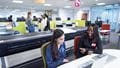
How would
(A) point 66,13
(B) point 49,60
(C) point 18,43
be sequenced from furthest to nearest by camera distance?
1. (A) point 66,13
2. (C) point 18,43
3. (B) point 49,60

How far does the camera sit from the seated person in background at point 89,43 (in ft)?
8.41

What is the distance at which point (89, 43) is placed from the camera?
8.79 ft

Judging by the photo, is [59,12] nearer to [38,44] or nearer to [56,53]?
[38,44]

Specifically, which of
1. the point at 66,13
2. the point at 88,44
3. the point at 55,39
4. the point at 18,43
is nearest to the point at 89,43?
the point at 88,44

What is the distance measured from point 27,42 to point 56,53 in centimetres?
139

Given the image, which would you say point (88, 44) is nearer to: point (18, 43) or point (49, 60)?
point (49, 60)

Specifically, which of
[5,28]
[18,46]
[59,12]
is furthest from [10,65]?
[59,12]

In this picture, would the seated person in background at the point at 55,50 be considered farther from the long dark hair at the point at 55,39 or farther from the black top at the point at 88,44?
the black top at the point at 88,44

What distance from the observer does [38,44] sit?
3539 mm

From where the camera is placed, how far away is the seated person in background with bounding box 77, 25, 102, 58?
8.41ft

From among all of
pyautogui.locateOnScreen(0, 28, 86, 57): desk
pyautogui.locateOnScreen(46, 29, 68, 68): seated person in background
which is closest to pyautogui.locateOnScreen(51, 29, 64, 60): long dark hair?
pyautogui.locateOnScreen(46, 29, 68, 68): seated person in background

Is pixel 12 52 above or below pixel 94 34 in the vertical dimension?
below

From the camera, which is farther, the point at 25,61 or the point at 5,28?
the point at 5,28

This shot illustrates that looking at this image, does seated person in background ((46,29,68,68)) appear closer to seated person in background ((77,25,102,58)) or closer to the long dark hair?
the long dark hair
